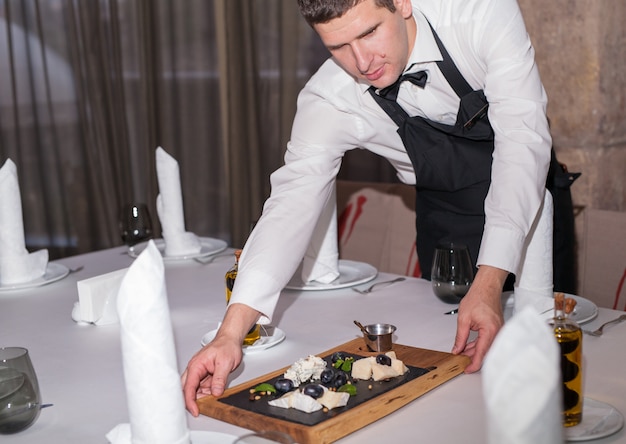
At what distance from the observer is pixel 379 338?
4.84 feet

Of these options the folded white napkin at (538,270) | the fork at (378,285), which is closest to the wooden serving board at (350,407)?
the folded white napkin at (538,270)

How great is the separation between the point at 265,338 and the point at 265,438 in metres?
0.65

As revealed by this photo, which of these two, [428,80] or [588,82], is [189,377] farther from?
[588,82]

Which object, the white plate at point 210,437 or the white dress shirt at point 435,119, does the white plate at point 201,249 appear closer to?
the white dress shirt at point 435,119

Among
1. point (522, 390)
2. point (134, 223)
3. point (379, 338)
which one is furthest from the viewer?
point (134, 223)

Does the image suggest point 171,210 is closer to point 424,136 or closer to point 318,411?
point 424,136

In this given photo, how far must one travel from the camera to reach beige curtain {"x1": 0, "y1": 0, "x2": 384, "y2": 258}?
3934mm

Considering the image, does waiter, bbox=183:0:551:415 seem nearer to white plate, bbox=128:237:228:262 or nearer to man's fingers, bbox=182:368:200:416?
man's fingers, bbox=182:368:200:416

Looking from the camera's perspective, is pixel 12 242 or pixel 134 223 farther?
pixel 134 223

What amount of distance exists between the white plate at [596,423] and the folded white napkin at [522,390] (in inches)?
17.1

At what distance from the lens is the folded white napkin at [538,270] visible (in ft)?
5.20

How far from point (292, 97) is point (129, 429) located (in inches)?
117

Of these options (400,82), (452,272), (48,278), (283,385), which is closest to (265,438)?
(283,385)

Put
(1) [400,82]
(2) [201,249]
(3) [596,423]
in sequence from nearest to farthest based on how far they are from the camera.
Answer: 1. (3) [596,423]
2. (1) [400,82]
3. (2) [201,249]
